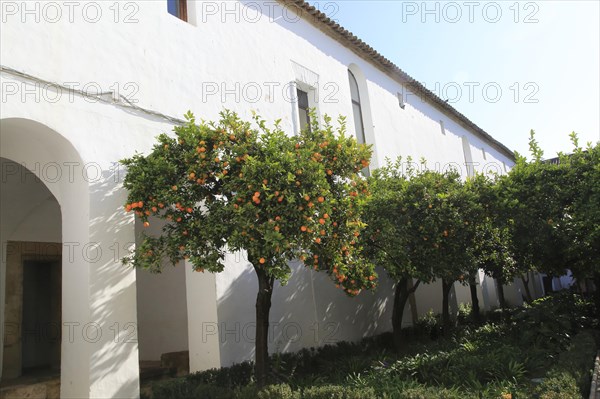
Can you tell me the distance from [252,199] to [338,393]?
231cm

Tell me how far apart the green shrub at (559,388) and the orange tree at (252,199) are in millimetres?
2586

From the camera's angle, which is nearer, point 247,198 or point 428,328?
point 247,198

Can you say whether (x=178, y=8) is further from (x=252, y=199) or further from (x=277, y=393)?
(x=277, y=393)

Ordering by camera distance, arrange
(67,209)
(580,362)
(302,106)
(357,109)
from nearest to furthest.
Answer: (67,209), (580,362), (302,106), (357,109)

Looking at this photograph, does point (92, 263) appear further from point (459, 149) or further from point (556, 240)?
point (459, 149)

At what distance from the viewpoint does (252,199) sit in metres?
4.98

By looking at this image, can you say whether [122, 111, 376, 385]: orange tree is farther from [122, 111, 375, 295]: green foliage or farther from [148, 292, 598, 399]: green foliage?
[148, 292, 598, 399]: green foliage

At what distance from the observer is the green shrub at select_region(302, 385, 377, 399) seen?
4.88 meters

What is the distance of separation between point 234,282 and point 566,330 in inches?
264

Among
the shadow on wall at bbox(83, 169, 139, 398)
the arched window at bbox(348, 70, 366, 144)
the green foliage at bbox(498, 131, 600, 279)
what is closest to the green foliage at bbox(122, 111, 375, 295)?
the shadow on wall at bbox(83, 169, 139, 398)

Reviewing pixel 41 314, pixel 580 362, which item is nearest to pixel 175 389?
pixel 41 314

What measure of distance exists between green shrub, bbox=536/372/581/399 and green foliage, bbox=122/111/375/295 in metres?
2.59

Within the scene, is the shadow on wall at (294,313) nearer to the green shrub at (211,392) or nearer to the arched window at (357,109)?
the green shrub at (211,392)

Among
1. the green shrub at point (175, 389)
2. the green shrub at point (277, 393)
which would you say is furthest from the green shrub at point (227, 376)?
the green shrub at point (277, 393)
